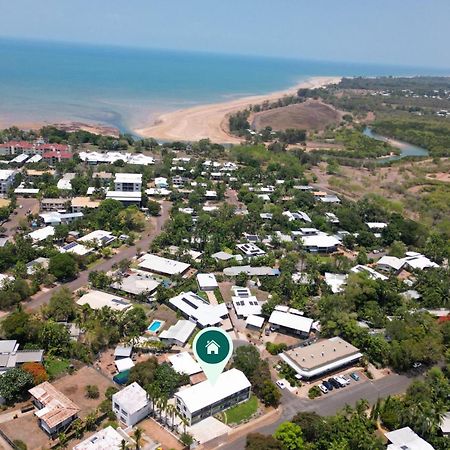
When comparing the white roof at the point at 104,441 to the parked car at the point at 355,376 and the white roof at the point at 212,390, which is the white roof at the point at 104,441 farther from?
the parked car at the point at 355,376

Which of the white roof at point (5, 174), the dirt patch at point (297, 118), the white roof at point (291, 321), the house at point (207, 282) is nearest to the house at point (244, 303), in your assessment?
the white roof at point (291, 321)

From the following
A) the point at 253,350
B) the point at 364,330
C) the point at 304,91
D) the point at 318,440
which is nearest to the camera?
the point at 318,440

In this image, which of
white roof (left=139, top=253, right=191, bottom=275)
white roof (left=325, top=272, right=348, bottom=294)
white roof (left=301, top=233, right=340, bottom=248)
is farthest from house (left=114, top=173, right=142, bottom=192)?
white roof (left=325, top=272, right=348, bottom=294)

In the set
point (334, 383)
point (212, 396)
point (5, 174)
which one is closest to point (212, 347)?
point (212, 396)

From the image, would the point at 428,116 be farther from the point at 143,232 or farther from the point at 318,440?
the point at 318,440

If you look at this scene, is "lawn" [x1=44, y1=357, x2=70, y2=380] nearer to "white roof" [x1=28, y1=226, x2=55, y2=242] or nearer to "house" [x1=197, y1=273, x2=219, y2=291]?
"house" [x1=197, y1=273, x2=219, y2=291]

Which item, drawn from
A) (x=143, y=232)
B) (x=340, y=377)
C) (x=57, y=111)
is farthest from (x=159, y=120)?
(x=340, y=377)
